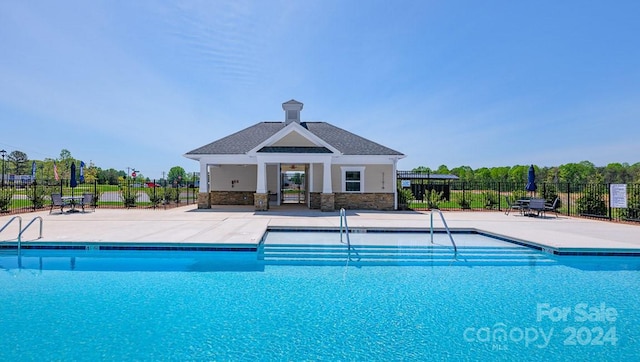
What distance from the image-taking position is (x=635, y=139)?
27.5 metres

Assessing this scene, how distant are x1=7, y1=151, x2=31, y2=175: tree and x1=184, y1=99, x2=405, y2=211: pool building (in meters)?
115

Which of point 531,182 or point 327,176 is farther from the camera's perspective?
point 327,176

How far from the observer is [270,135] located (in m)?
22.0

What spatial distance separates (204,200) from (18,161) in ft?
391

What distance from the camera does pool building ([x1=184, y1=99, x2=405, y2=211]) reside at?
57.6 feet

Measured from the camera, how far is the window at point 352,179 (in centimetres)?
1939

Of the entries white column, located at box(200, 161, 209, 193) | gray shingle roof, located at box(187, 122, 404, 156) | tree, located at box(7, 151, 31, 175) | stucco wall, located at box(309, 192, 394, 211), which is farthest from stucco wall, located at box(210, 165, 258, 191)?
tree, located at box(7, 151, 31, 175)

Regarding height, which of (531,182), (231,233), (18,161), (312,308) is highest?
(18,161)

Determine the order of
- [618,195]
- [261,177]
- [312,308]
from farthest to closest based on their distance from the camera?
[261,177] → [618,195] → [312,308]

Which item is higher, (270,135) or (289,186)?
(270,135)

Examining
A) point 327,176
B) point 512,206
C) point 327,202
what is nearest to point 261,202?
point 327,202

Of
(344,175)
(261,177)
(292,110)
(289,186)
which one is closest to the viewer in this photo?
(261,177)

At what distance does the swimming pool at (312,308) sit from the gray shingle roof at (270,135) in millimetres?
11780

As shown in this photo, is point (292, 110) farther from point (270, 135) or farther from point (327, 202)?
point (327, 202)
